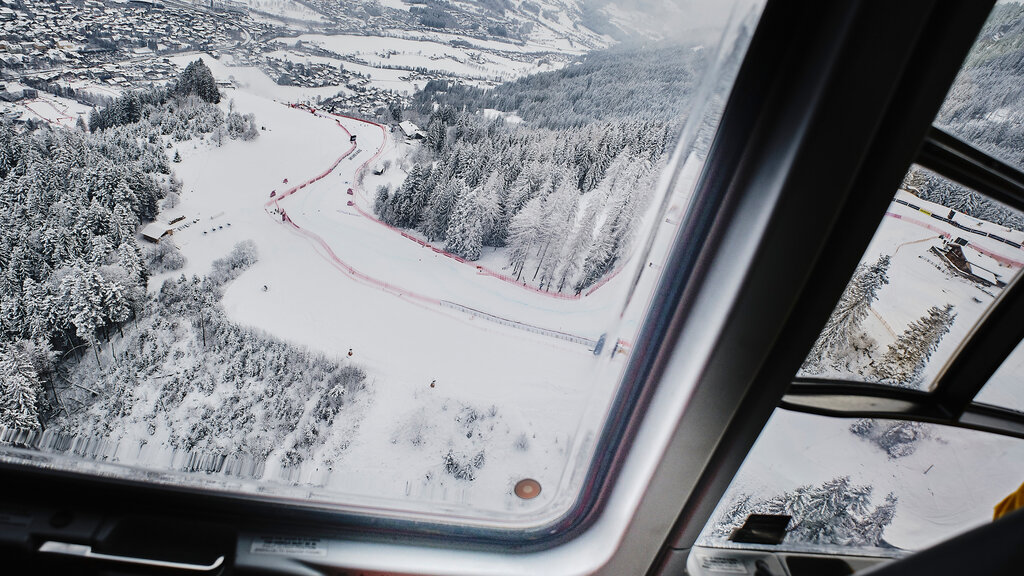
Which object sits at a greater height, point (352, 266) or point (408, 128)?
point (408, 128)

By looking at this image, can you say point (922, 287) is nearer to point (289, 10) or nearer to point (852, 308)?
point (852, 308)

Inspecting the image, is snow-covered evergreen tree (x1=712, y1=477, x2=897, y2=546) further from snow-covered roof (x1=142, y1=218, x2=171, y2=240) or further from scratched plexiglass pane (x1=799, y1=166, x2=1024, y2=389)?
snow-covered roof (x1=142, y1=218, x2=171, y2=240)

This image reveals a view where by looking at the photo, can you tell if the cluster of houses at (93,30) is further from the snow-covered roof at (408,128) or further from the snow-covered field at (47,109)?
the snow-covered roof at (408,128)

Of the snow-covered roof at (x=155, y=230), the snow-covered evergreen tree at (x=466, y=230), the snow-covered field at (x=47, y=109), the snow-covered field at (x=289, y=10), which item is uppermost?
the snow-covered field at (x=289, y=10)

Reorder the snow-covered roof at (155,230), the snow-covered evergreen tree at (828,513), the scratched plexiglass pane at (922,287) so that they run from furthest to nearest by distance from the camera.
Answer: the snow-covered evergreen tree at (828,513) → the snow-covered roof at (155,230) → the scratched plexiglass pane at (922,287)

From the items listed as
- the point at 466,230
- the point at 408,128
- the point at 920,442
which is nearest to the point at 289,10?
the point at 408,128

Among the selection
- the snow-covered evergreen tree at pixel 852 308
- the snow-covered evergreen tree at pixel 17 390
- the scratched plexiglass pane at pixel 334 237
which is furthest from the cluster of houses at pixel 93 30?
the snow-covered evergreen tree at pixel 852 308

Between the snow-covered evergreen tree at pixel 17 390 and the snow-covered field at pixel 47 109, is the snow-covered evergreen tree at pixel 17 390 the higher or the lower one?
the lower one

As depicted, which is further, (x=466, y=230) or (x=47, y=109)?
(x=466, y=230)

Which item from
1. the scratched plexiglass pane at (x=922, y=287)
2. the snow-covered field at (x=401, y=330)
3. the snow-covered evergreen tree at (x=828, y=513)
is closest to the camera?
the scratched plexiglass pane at (x=922, y=287)

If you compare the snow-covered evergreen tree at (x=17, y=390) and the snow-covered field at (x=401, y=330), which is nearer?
the snow-covered evergreen tree at (x=17, y=390)

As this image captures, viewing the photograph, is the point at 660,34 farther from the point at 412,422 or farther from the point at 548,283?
the point at 412,422

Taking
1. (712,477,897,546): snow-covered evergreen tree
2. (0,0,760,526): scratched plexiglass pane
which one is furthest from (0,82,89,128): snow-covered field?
(712,477,897,546): snow-covered evergreen tree
